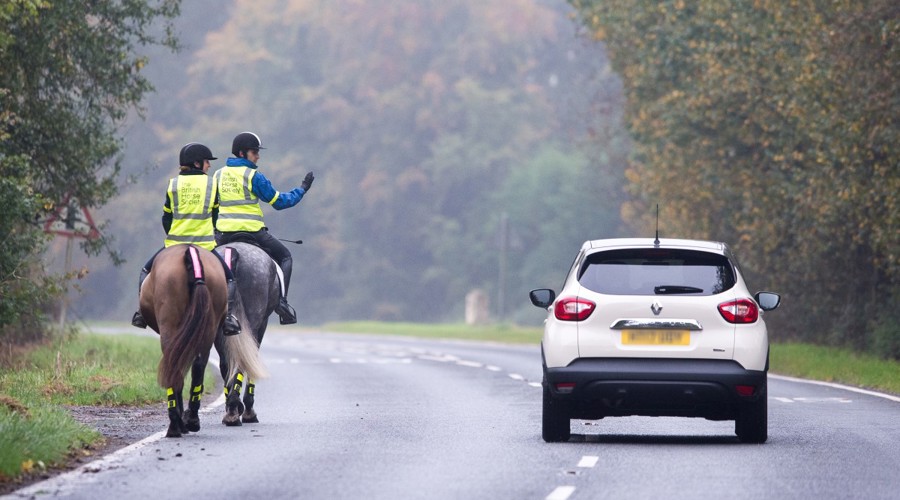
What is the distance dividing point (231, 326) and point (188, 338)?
1023 millimetres

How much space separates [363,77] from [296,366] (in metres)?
49.9

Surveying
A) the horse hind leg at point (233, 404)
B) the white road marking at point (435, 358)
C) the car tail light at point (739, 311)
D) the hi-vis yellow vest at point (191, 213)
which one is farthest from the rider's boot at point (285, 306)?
the white road marking at point (435, 358)

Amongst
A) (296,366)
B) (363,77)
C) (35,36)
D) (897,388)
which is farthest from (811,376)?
(363,77)

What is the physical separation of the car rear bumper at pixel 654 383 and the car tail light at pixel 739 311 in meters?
0.35

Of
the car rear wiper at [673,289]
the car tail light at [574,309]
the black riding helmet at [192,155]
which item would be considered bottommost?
the car tail light at [574,309]

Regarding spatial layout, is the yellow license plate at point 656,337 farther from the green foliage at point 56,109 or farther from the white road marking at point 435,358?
the white road marking at point 435,358

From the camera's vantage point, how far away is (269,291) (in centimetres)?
1609

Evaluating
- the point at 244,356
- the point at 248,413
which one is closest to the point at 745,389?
the point at 244,356

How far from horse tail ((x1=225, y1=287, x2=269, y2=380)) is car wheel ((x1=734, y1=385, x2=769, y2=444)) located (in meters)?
3.92

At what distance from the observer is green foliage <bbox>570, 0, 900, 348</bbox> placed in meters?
26.7

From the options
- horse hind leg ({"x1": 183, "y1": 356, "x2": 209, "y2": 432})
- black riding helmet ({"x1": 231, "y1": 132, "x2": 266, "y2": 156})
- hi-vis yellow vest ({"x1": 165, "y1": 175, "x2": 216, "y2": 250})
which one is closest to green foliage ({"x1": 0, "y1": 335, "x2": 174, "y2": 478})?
horse hind leg ({"x1": 183, "y1": 356, "x2": 209, "y2": 432})

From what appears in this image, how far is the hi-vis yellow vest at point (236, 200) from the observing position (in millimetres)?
16219

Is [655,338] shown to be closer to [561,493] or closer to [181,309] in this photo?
[561,493]

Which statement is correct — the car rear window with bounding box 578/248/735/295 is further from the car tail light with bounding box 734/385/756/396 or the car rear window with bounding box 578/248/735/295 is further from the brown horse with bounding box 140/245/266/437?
the brown horse with bounding box 140/245/266/437
